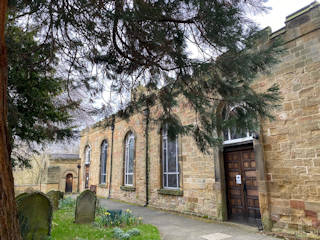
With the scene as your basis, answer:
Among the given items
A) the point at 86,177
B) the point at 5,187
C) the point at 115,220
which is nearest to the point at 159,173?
the point at 115,220

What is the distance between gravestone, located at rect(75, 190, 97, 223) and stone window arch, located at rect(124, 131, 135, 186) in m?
6.05

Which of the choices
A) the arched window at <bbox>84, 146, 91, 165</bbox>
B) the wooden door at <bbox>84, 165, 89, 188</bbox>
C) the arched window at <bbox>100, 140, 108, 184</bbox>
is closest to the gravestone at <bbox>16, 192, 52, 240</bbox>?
the arched window at <bbox>100, 140, 108, 184</bbox>

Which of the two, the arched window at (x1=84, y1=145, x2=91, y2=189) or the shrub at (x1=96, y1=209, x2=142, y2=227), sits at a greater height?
the arched window at (x1=84, y1=145, x2=91, y2=189)

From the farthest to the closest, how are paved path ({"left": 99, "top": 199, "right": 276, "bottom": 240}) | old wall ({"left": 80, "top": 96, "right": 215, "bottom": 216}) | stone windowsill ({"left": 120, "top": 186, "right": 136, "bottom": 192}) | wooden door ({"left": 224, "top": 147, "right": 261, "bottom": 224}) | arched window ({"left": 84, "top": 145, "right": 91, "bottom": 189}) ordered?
arched window ({"left": 84, "top": 145, "right": 91, "bottom": 189}) < stone windowsill ({"left": 120, "top": 186, "right": 136, "bottom": 192}) < old wall ({"left": 80, "top": 96, "right": 215, "bottom": 216}) < wooden door ({"left": 224, "top": 147, "right": 261, "bottom": 224}) < paved path ({"left": 99, "top": 199, "right": 276, "bottom": 240})

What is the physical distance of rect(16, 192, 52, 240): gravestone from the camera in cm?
456

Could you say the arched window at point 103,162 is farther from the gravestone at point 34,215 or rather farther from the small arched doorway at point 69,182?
the gravestone at point 34,215

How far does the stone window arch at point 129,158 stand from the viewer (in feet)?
43.9

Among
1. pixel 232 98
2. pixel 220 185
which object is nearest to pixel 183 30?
pixel 232 98

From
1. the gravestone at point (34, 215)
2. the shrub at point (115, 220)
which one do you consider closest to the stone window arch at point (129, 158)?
the shrub at point (115, 220)

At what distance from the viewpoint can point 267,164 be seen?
613 cm

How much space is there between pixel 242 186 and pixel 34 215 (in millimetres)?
5822

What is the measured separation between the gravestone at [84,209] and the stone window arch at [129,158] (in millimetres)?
6046

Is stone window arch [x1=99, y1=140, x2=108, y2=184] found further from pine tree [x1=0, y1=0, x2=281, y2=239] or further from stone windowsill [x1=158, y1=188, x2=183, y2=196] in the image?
pine tree [x1=0, y1=0, x2=281, y2=239]

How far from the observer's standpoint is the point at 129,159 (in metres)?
13.7
